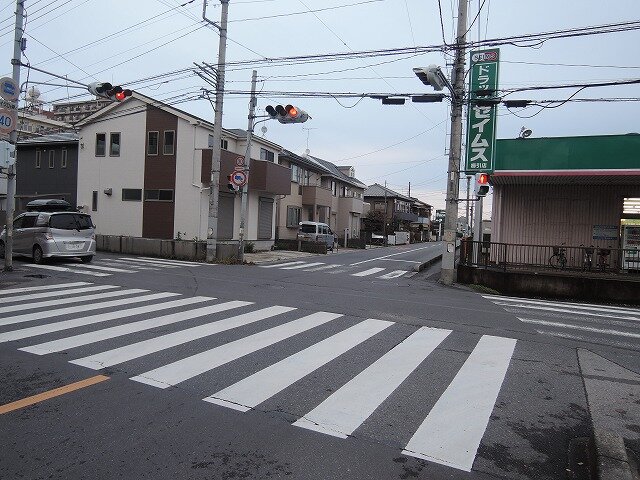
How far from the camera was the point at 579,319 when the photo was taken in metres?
10.6

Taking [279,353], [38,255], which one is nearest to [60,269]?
[38,255]

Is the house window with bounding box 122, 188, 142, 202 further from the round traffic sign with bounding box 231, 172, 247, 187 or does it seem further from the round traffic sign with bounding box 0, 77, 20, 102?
the round traffic sign with bounding box 0, 77, 20, 102

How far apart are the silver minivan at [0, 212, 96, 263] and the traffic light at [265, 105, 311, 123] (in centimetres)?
823

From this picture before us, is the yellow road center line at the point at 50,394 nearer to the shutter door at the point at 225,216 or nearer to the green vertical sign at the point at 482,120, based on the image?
the green vertical sign at the point at 482,120

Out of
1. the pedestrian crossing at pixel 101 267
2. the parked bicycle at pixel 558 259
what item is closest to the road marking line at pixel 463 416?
the parked bicycle at pixel 558 259

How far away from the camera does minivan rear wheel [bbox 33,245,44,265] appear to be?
1670cm

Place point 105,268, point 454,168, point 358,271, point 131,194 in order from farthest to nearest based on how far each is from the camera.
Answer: point 131,194, point 358,271, point 454,168, point 105,268

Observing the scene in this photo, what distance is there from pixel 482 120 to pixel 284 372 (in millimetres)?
13862

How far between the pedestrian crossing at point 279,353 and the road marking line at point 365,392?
0.01 m

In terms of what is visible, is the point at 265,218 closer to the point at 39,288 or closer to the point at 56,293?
the point at 39,288

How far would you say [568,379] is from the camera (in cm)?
591

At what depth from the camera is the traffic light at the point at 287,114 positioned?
17.1 metres

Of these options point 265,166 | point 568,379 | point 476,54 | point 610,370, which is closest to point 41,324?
point 568,379

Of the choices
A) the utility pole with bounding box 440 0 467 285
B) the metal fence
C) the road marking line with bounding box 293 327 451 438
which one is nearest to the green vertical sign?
the utility pole with bounding box 440 0 467 285
